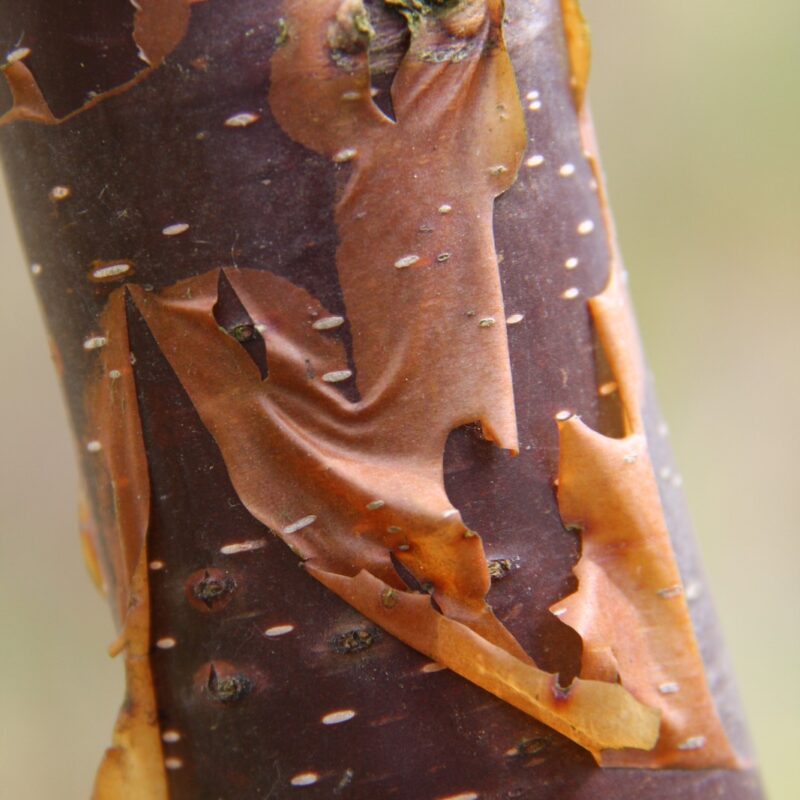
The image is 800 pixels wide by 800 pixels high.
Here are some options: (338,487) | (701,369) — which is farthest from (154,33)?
(701,369)

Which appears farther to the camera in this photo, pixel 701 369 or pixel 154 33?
pixel 701 369

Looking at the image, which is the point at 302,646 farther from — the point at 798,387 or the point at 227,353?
the point at 798,387

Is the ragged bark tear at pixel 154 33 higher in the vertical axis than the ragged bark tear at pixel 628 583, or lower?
higher

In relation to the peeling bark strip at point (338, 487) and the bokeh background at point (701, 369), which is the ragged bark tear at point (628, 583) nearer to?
the peeling bark strip at point (338, 487)

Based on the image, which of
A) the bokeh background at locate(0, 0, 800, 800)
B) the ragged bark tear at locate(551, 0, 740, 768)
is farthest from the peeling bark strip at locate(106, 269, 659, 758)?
the bokeh background at locate(0, 0, 800, 800)

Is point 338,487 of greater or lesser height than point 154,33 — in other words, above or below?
below

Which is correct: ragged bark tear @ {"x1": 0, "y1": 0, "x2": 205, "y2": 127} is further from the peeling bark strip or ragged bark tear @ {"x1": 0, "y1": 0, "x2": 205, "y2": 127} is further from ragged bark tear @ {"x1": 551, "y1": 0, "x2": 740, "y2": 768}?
ragged bark tear @ {"x1": 551, "y1": 0, "x2": 740, "y2": 768}

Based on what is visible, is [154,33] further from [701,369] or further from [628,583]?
[701,369]

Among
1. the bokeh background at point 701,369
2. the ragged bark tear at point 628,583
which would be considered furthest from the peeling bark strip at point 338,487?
the bokeh background at point 701,369
